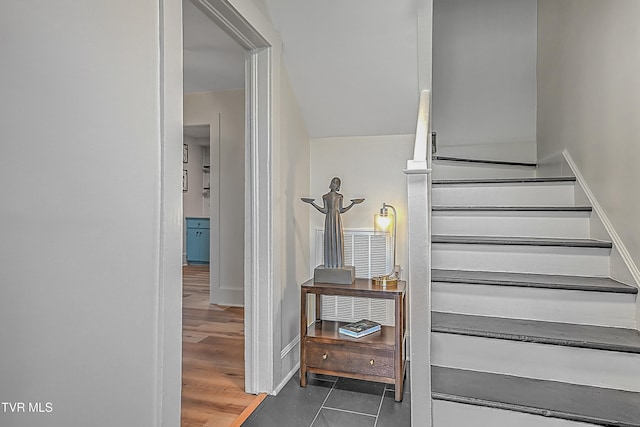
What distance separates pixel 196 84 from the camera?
4.16 metres

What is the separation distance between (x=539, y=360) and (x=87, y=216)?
1.86m

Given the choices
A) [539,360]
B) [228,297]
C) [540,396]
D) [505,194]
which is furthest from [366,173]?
[228,297]

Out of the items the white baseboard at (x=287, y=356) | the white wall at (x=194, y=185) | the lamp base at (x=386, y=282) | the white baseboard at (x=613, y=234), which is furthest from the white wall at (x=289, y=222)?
the white wall at (x=194, y=185)

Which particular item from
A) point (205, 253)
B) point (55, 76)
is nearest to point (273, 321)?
point (55, 76)

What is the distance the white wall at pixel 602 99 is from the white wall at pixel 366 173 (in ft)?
3.54

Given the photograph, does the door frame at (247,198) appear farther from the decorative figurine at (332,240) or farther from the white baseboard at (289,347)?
the decorative figurine at (332,240)

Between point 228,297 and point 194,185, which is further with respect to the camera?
point 194,185

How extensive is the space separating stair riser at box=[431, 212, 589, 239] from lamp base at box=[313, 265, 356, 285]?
0.61 meters

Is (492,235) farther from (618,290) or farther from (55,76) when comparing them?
(55,76)

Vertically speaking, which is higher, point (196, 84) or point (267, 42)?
point (196, 84)

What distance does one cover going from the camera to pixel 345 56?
2.59 metres

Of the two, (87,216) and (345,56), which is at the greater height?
(345,56)

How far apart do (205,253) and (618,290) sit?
6.23m

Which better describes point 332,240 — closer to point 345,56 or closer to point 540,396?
point 345,56
